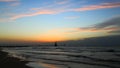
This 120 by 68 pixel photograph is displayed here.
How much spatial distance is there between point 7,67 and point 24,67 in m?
1.36

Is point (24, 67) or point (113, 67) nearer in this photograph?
point (24, 67)

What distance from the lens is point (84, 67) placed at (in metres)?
16.5

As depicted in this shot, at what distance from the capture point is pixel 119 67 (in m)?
16.5

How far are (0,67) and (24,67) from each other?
1.90m

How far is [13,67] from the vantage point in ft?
50.5

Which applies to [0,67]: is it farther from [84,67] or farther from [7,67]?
[84,67]

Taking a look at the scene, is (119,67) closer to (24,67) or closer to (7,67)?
(24,67)

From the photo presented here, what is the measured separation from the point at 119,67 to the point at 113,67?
52 cm

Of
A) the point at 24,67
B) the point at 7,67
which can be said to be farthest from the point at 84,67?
the point at 7,67

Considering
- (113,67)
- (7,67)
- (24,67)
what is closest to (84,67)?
(113,67)

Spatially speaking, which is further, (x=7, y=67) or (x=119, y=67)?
(x=119, y=67)

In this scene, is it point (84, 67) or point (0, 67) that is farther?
point (84, 67)

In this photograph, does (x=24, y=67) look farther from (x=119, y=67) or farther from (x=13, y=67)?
(x=119, y=67)

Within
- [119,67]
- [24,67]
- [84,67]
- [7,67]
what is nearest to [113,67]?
[119,67]
